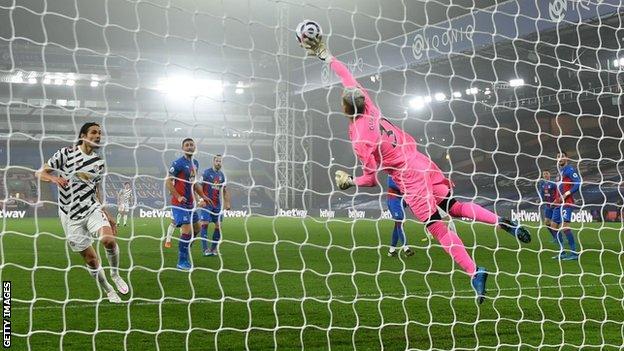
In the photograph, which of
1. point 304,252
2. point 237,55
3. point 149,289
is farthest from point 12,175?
point 149,289

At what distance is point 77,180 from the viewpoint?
486 centimetres

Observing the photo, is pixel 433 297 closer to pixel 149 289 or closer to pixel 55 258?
pixel 149 289

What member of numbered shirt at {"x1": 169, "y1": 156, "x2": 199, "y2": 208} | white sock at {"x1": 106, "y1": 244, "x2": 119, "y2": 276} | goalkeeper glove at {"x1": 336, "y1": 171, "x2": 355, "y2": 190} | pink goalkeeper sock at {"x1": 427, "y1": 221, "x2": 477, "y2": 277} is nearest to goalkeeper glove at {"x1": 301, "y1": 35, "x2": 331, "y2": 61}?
goalkeeper glove at {"x1": 336, "y1": 171, "x2": 355, "y2": 190}

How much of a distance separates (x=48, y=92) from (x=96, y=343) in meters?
30.2

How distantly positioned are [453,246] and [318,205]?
26.5 m

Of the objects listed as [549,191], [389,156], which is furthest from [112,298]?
[549,191]

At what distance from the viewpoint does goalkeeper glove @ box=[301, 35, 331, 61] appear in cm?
388

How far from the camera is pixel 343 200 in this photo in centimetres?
3062

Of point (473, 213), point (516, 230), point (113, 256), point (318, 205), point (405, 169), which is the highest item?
point (318, 205)

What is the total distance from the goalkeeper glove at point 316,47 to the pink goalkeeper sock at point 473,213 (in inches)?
51.3

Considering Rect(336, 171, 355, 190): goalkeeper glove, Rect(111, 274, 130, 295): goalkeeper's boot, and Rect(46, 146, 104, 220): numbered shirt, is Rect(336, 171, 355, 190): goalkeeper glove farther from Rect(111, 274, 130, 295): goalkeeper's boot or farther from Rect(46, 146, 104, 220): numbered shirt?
Rect(111, 274, 130, 295): goalkeeper's boot

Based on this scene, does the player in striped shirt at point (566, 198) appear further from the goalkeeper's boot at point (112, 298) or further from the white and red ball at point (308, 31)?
the goalkeeper's boot at point (112, 298)

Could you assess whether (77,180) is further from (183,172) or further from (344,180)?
(344,180)

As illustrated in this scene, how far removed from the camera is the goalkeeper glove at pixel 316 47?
3.88m
